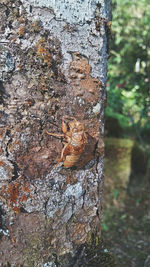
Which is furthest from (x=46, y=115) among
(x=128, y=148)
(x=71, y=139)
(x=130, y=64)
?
(x=130, y=64)

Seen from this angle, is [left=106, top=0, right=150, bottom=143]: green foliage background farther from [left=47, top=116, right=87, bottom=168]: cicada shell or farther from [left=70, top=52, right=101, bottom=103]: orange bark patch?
[left=47, top=116, right=87, bottom=168]: cicada shell

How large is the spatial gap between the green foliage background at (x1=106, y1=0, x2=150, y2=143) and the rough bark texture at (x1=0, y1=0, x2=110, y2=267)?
2.03m

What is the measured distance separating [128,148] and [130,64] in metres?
1.39

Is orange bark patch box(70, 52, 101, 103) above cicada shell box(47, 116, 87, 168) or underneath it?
above

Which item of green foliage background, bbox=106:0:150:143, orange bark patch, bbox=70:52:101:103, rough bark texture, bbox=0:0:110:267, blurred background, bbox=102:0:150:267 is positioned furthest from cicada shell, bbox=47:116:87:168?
green foliage background, bbox=106:0:150:143

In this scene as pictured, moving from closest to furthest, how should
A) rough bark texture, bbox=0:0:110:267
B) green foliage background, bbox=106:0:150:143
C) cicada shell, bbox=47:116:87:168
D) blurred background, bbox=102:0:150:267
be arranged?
1. rough bark texture, bbox=0:0:110:267
2. cicada shell, bbox=47:116:87:168
3. blurred background, bbox=102:0:150:267
4. green foliage background, bbox=106:0:150:143

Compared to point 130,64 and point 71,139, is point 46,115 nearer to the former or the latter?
point 71,139

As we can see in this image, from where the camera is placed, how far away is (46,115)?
1277 mm

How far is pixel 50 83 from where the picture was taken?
127 cm

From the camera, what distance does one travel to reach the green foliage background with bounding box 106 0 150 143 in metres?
3.75

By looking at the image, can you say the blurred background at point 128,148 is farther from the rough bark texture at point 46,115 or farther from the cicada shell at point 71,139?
the cicada shell at point 71,139

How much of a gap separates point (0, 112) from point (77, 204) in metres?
0.65

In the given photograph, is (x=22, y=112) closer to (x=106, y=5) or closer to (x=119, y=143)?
(x=106, y=5)

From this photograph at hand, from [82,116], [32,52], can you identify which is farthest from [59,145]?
[32,52]
